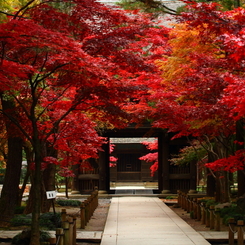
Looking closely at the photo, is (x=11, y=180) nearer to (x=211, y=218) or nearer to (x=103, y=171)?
(x=211, y=218)

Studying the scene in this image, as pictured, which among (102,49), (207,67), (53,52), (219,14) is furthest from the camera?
(207,67)

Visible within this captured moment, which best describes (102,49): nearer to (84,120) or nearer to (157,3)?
(157,3)

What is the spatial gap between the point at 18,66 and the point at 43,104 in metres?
4.64

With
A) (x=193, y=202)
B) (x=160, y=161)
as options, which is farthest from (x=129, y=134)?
(x=193, y=202)

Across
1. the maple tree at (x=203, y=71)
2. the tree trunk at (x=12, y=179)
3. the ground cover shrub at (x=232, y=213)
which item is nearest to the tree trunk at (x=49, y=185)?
the tree trunk at (x=12, y=179)

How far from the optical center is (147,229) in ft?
41.6

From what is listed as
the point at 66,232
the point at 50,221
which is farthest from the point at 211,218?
the point at 66,232

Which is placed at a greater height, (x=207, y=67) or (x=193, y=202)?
(x=207, y=67)

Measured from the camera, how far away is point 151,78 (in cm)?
1648

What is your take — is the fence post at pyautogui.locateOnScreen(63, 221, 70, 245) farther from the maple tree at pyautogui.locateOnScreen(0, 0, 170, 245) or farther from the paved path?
the paved path

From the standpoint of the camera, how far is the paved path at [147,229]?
10609 millimetres

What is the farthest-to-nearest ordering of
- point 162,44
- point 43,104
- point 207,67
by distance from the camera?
point 162,44 < point 43,104 < point 207,67

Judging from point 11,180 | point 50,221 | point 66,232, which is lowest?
point 50,221

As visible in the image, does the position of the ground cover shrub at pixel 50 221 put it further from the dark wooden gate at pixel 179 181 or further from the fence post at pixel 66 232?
the dark wooden gate at pixel 179 181
